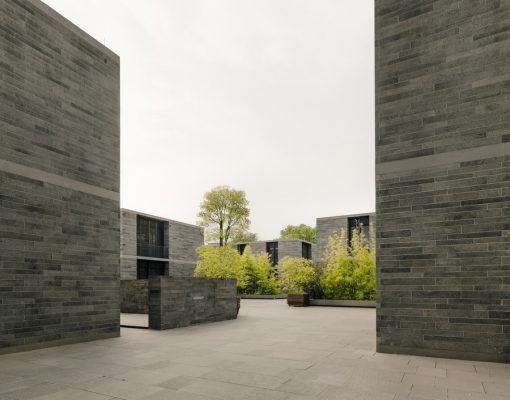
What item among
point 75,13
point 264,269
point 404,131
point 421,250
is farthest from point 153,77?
point 264,269

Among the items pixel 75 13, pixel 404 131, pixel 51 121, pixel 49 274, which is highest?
pixel 75 13

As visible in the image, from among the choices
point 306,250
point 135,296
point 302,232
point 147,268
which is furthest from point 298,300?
point 302,232

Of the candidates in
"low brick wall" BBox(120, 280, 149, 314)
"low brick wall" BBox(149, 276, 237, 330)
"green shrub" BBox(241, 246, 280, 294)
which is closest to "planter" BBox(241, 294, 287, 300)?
"green shrub" BBox(241, 246, 280, 294)

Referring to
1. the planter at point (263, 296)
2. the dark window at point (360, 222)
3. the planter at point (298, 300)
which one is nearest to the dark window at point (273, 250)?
the dark window at point (360, 222)

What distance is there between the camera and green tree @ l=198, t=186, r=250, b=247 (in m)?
30.4

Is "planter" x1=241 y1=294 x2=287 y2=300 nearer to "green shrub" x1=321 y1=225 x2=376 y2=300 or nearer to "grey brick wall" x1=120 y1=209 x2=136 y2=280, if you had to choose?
"green shrub" x1=321 y1=225 x2=376 y2=300

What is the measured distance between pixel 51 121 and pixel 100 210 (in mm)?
2330

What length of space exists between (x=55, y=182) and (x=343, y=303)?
15889 millimetres

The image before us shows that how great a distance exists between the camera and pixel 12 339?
23.2 feet

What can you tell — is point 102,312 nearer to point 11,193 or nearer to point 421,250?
point 11,193

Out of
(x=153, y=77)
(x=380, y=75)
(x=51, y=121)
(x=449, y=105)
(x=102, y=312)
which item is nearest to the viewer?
(x=449, y=105)

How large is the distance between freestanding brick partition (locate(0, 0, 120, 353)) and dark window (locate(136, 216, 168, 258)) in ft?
57.2

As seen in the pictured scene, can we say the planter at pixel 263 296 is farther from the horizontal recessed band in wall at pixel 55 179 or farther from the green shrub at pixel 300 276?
the horizontal recessed band in wall at pixel 55 179

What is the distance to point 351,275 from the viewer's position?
20.3 metres
